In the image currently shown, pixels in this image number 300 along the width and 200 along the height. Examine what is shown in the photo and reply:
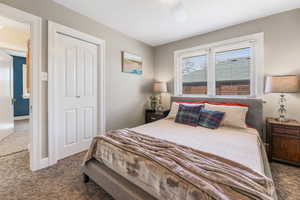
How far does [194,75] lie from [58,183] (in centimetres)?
335

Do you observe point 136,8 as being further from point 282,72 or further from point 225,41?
point 282,72

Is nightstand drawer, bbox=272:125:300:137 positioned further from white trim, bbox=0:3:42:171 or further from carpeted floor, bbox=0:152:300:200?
white trim, bbox=0:3:42:171

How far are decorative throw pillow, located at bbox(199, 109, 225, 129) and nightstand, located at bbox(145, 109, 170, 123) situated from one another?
113cm

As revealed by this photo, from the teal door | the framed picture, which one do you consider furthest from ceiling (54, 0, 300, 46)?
the teal door

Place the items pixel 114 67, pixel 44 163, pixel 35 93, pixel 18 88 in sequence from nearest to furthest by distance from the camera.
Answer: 1. pixel 35 93
2. pixel 44 163
3. pixel 114 67
4. pixel 18 88

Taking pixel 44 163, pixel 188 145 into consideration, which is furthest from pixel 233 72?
pixel 44 163

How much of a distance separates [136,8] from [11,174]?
3.12 m

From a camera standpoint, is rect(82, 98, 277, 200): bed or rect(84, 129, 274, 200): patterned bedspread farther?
rect(82, 98, 277, 200): bed

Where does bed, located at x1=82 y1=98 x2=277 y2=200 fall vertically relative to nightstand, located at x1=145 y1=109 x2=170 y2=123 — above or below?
below

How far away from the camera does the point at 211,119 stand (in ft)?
7.42

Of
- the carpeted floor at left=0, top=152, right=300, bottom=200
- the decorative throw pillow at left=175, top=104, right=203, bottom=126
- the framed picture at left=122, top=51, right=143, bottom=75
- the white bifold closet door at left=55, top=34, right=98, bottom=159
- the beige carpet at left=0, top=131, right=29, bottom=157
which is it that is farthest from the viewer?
the framed picture at left=122, top=51, right=143, bottom=75

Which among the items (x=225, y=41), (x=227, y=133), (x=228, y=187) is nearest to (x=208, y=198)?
(x=228, y=187)

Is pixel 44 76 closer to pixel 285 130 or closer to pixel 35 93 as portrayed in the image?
pixel 35 93

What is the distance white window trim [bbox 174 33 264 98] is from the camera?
2.57 m
